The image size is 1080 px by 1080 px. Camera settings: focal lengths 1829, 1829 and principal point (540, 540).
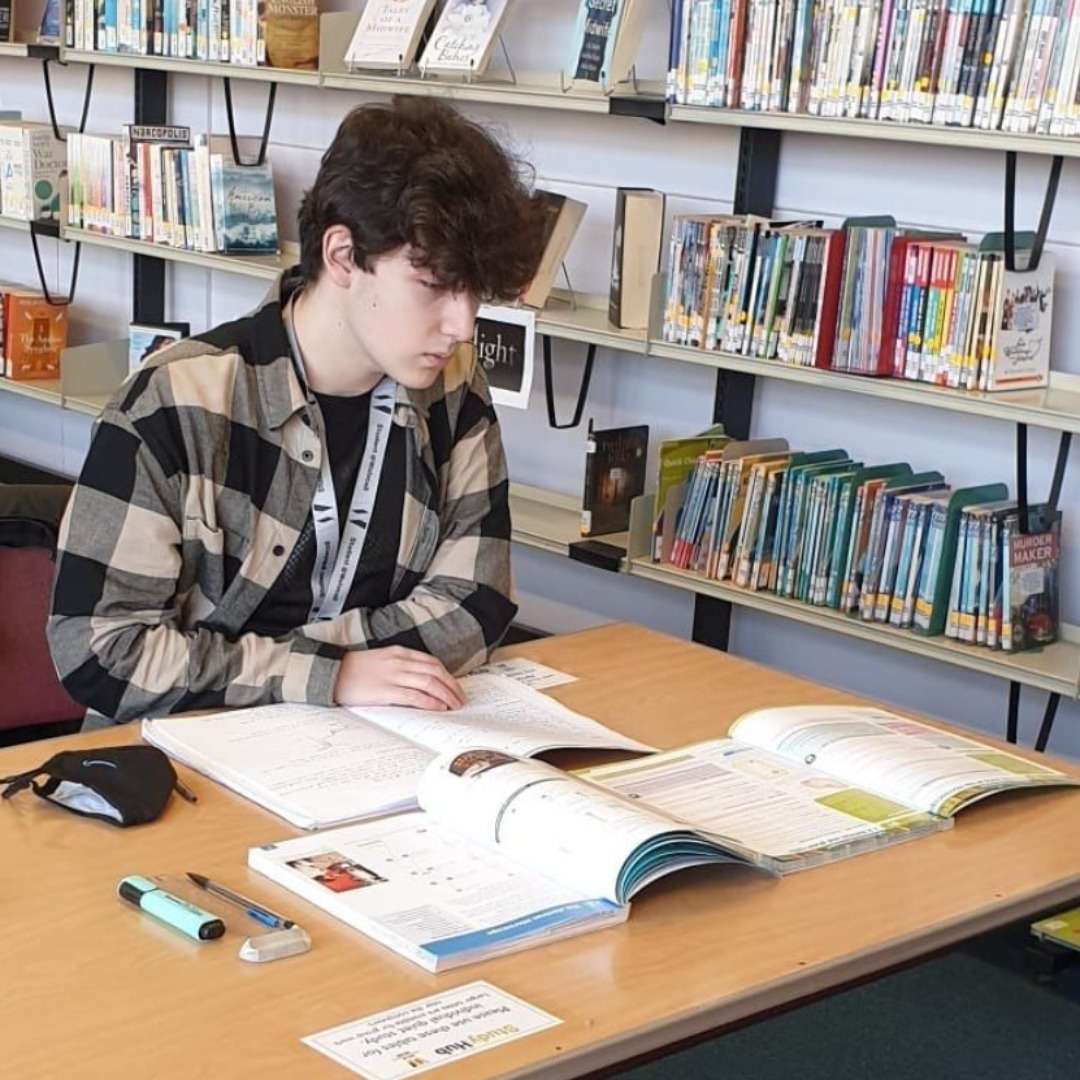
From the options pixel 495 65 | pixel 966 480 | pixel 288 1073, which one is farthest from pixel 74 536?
pixel 495 65

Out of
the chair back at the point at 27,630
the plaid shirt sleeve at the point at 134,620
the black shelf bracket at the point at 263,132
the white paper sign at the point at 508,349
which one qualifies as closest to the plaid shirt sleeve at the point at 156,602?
the plaid shirt sleeve at the point at 134,620

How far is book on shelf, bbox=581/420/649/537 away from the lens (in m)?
3.65

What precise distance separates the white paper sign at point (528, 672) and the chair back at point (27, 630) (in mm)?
653

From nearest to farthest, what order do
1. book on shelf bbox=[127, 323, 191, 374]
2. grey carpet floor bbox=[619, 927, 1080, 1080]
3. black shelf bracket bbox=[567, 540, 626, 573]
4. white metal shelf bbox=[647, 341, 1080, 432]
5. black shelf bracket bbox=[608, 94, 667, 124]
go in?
grey carpet floor bbox=[619, 927, 1080, 1080], white metal shelf bbox=[647, 341, 1080, 432], black shelf bracket bbox=[608, 94, 667, 124], black shelf bracket bbox=[567, 540, 626, 573], book on shelf bbox=[127, 323, 191, 374]

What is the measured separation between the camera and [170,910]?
1444 mm

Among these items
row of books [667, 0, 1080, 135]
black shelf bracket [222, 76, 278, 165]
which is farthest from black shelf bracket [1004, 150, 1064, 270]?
black shelf bracket [222, 76, 278, 165]

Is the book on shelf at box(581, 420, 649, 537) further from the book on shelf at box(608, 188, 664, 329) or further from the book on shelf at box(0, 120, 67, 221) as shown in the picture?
the book on shelf at box(0, 120, 67, 221)

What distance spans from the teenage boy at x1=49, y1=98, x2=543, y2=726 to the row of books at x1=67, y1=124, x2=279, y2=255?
2334mm

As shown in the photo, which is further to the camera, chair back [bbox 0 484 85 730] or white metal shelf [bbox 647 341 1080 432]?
white metal shelf [bbox 647 341 1080 432]

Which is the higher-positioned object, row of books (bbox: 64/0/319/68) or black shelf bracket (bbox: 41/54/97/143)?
row of books (bbox: 64/0/319/68)

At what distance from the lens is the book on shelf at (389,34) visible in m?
3.84

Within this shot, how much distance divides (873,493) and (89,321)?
2865 millimetres

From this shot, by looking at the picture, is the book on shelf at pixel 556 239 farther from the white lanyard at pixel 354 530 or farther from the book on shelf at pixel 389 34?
the white lanyard at pixel 354 530

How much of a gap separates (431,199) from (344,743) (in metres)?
0.58
